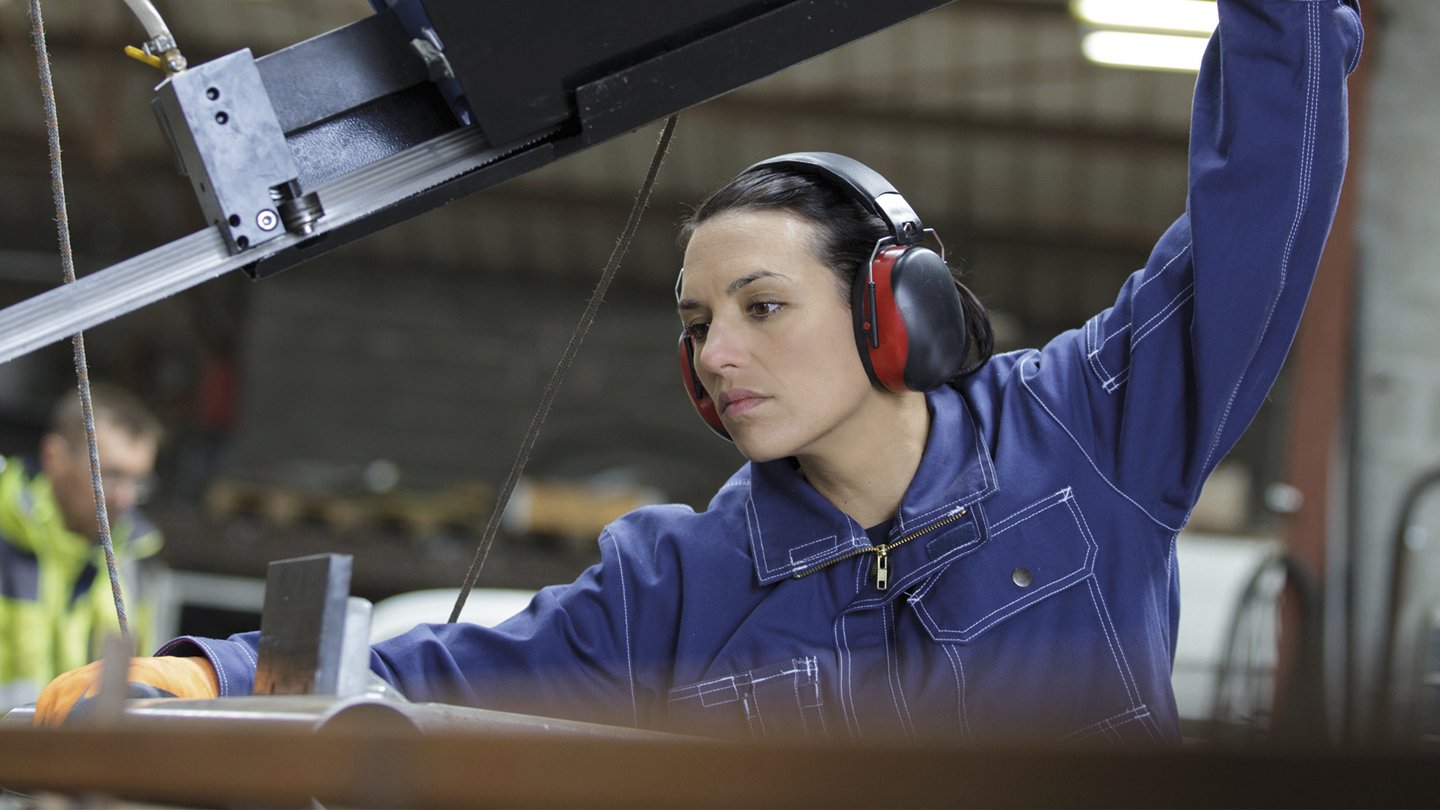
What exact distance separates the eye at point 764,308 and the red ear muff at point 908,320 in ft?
0.28

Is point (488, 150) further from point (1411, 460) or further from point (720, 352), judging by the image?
point (1411, 460)

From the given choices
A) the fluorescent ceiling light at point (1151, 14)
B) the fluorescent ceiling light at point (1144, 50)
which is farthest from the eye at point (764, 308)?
the fluorescent ceiling light at point (1144, 50)

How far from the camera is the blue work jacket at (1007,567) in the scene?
4.47ft

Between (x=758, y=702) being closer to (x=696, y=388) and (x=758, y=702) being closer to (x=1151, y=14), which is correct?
(x=696, y=388)

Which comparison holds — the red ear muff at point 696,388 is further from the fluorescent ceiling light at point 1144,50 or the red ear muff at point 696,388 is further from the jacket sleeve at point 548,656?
the fluorescent ceiling light at point 1144,50

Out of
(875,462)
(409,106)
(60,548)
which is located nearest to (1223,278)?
(875,462)

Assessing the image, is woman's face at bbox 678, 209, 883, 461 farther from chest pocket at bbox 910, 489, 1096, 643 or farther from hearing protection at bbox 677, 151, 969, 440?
chest pocket at bbox 910, 489, 1096, 643

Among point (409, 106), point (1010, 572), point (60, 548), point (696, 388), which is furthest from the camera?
point (60, 548)

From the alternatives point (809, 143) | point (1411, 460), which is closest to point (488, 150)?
point (1411, 460)

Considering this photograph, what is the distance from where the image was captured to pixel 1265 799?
20.1 inches

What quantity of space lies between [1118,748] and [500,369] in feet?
32.3

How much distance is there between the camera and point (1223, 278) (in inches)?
53.9

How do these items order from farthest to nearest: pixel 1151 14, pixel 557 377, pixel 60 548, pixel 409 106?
pixel 1151 14
pixel 60 548
pixel 557 377
pixel 409 106

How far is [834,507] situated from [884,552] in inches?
3.4
